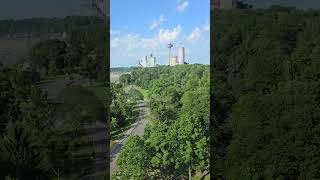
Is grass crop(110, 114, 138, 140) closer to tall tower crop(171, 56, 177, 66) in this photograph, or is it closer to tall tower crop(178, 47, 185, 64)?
tall tower crop(171, 56, 177, 66)

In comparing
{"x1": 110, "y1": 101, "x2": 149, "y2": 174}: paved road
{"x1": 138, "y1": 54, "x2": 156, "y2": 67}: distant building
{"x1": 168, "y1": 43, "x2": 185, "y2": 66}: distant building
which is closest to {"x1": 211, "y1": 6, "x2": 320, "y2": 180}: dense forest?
{"x1": 168, "y1": 43, "x2": 185, "y2": 66}: distant building

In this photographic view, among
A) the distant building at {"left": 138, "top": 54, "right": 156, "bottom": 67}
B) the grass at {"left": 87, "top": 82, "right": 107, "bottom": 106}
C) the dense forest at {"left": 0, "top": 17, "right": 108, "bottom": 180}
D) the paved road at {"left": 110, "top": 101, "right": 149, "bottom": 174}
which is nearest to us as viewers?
the dense forest at {"left": 0, "top": 17, "right": 108, "bottom": 180}

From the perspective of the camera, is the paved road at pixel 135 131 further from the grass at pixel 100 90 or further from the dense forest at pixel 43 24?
the dense forest at pixel 43 24

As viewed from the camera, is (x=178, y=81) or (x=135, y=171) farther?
(x=178, y=81)

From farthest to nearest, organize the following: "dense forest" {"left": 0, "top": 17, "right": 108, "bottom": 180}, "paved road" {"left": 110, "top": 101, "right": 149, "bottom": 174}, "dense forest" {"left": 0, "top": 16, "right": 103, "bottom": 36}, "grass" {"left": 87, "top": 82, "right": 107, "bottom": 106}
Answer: "paved road" {"left": 110, "top": 101, "right": 149, "bottom": 174} → "grass" {"left": 87, "top": 82, "right": 107, "bottom": 106} → "dense forest" {"left": 0, "top": 16, "right": 103, "bottom": 36} → "dense forest" {"left": 0, "top": 17, "right": 108, "bottom": 180}

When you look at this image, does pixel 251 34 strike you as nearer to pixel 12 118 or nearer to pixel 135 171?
pixel 135 171

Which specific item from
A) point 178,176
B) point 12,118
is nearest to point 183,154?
point 178,176
